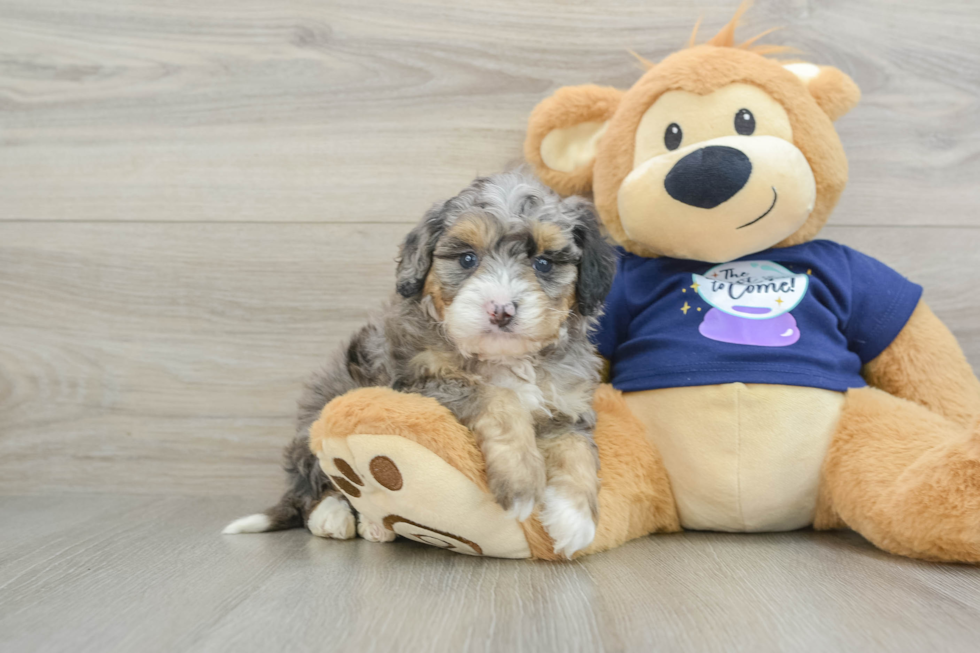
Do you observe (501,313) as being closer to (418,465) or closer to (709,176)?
(418,465)

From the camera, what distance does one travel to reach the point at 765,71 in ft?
5.62

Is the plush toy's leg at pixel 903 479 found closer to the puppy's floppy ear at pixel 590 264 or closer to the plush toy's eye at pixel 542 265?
the puppy's floppy ear at pixel 590 264

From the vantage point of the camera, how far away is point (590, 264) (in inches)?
59.4

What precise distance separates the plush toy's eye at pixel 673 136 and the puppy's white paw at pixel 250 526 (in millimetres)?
1377

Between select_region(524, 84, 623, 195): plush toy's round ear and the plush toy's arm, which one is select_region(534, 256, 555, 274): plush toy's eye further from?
the plush toy's arm

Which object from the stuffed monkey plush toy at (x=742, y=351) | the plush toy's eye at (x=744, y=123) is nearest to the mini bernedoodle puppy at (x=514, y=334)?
the stuffed monkey plush toy at (x=742, y=351)

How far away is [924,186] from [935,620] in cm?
143

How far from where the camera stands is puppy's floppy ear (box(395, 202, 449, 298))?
150cm

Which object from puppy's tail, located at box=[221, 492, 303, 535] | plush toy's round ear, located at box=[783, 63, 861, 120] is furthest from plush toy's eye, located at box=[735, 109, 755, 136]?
puppy's tail, located at box=[221, 492, 303, 535]

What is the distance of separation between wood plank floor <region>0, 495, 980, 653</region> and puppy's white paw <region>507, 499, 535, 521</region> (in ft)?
0.43

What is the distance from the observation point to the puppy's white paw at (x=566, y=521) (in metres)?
1.38

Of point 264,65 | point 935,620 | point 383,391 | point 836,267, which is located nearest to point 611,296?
point 836,267

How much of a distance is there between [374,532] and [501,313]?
27.7 inches

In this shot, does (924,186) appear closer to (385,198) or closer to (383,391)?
(385,198)
